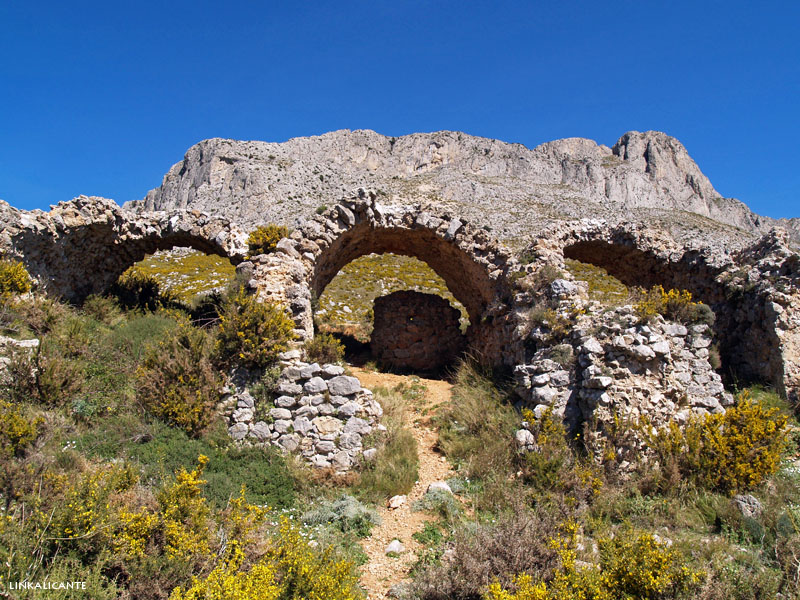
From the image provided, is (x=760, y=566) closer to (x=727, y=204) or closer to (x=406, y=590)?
(x=406, y=590)

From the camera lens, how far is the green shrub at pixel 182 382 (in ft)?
22.7

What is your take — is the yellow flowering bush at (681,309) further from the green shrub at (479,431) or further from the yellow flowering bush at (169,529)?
the yellow flowering bush at (169,529)

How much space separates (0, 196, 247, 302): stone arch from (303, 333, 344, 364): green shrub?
4.43m

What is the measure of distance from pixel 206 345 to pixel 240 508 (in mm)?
3349

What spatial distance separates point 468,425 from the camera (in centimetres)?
852

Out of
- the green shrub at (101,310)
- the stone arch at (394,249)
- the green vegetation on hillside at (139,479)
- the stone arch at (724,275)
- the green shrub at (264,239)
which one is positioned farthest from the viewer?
the green shrub at (101,310)

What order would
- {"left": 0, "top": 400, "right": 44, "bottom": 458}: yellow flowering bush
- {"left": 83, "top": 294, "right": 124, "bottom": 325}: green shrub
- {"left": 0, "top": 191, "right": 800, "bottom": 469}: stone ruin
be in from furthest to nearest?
1. {"left": 83, "top": 294, "right": 124, "bottom": 325}: green shrub
2. {"left": 0, "top": 191, "right": 800, "bottom": 469}: stone ruin
3. {"left": 0, "top": 400, "right": 44, "bottom": 458}: yellow flowering bush

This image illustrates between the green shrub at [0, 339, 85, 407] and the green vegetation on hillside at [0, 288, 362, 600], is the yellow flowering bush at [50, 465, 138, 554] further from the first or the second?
the green shrub at [0, 339, 85, 407]

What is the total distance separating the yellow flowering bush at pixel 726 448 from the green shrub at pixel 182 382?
683 centimetres

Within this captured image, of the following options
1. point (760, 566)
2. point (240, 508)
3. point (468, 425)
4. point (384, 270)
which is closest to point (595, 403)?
point (468, 425)

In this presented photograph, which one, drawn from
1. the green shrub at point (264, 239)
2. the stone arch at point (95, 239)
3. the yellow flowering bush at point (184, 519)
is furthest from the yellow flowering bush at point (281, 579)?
the stone arch at point (95, 239)

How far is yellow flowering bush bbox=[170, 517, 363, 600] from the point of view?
3547 millimetres

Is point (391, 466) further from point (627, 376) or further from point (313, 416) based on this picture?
point (627, 376)

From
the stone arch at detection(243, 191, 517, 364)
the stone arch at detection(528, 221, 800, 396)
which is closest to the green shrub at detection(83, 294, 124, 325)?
the stone arch at detection(243, 191, 517, 364)
